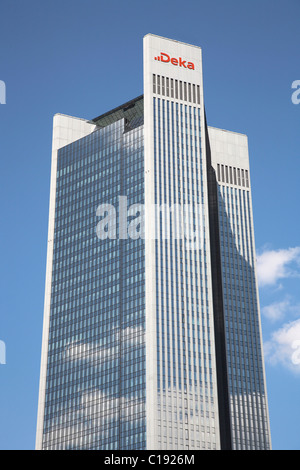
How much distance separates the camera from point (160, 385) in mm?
192000

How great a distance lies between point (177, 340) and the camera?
198 meters
